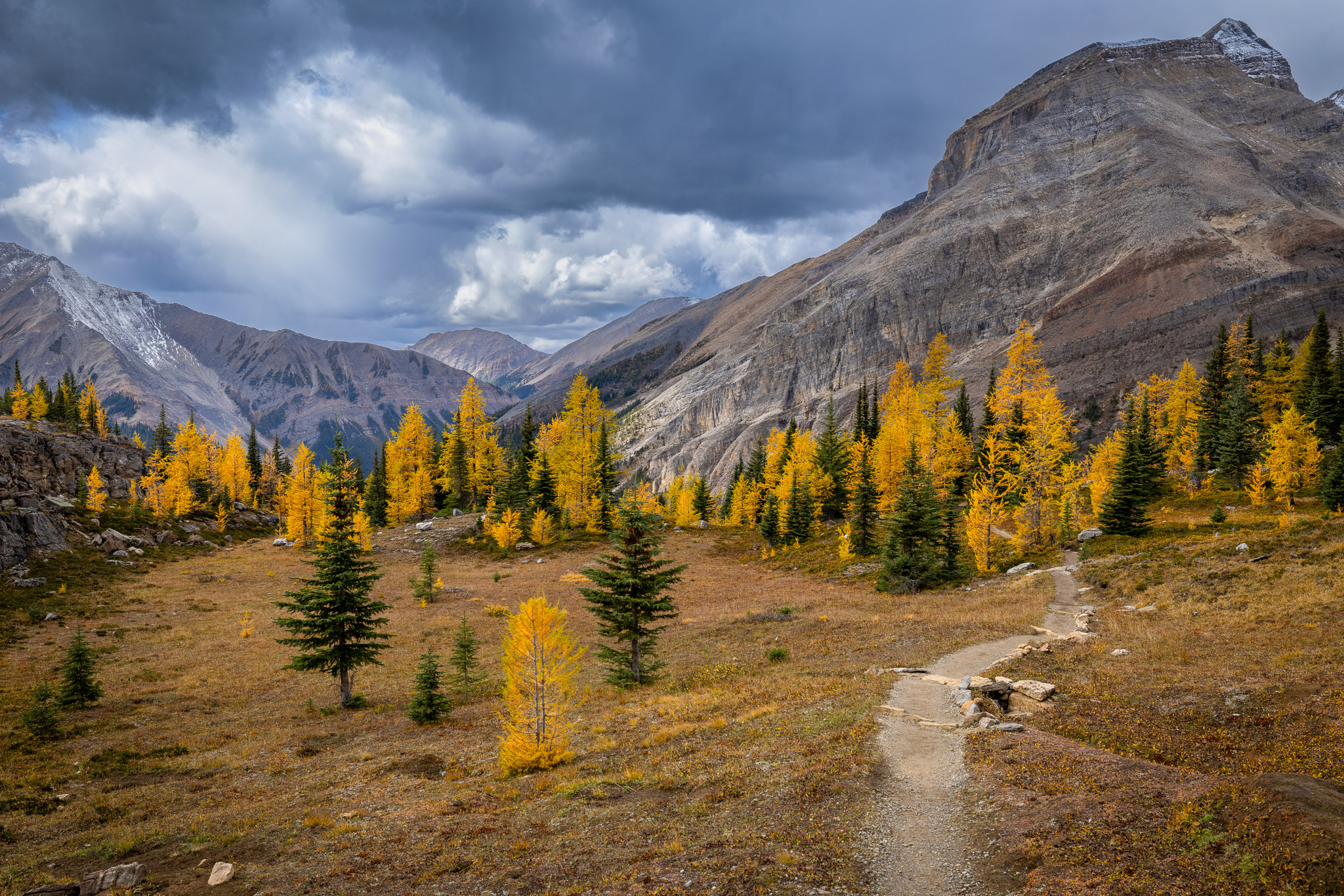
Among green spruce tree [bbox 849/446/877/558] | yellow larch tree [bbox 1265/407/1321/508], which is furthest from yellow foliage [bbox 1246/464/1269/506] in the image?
green spruce tree [bbox 849/446/877/558]

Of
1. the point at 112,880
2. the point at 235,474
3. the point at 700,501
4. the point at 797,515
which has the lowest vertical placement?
the point at 112,880

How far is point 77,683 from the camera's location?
82.6ft

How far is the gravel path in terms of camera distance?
900cm

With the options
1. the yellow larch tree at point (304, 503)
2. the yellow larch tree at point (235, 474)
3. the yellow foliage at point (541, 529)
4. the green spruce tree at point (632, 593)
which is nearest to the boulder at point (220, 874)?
the green spruce tree at point (632, 593)

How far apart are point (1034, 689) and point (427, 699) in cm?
2177

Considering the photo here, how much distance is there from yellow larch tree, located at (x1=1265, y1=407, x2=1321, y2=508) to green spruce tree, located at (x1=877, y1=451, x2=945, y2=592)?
25.4m

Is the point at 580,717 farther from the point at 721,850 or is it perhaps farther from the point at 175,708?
the point at 175,708

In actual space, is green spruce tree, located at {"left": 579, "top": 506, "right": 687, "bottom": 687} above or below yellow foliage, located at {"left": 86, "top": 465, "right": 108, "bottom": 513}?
below

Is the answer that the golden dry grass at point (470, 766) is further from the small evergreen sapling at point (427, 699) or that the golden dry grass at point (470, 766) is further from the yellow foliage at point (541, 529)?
the yellow foliage at point (541, 529)

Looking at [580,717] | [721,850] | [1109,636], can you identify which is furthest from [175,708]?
[1109,636]

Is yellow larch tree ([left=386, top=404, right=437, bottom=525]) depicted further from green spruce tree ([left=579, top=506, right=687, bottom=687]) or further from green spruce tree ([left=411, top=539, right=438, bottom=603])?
green spruce tree ([left=579, top=506, right=687, bottom=687])

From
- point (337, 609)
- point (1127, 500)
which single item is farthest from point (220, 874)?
point (1127, 500)

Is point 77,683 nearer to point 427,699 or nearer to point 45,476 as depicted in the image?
point 427,699

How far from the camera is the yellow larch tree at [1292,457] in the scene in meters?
41.9
